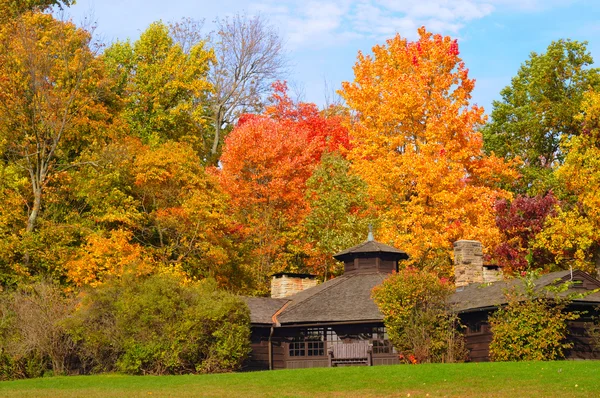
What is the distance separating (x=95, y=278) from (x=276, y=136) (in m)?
16.4

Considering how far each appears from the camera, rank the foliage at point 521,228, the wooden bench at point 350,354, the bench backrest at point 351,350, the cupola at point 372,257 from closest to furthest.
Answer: the wooden bench at point 350,354 < the bench backrest at point 351,350 < the cupola at point 372,257 < the foliage at point 521,228

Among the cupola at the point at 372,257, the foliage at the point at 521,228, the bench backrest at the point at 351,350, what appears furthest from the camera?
the foliage at the point at 521,228

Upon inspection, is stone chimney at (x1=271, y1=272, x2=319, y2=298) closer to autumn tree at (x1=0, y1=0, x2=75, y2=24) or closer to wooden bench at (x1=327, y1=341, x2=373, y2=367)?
wooden bench at (x1=327, y1=341, x2=373, y2=367)

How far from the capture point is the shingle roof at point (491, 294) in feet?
97.6

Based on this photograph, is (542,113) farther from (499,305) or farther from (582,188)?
(499,305)

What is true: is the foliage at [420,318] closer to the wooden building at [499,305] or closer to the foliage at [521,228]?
the wooden building at [499,305]

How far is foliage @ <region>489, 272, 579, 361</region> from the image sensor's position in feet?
90.6

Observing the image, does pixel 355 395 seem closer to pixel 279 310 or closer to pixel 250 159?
pixel 279 310

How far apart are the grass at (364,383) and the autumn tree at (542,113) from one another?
2460cm

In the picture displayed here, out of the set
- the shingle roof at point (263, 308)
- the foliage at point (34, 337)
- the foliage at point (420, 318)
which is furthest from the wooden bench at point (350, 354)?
the foliage at point (34, 337)

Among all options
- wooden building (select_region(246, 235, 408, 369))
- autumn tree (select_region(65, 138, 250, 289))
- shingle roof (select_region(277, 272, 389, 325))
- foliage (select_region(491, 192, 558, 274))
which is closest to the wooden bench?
wooden building (select_region(246, 235, 408, 369))

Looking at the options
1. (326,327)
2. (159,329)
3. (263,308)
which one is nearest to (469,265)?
(326,327)

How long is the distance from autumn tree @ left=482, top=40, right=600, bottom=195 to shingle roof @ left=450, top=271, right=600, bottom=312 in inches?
617

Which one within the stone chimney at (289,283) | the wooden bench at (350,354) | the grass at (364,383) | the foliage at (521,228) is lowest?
the grass at (364,383)
